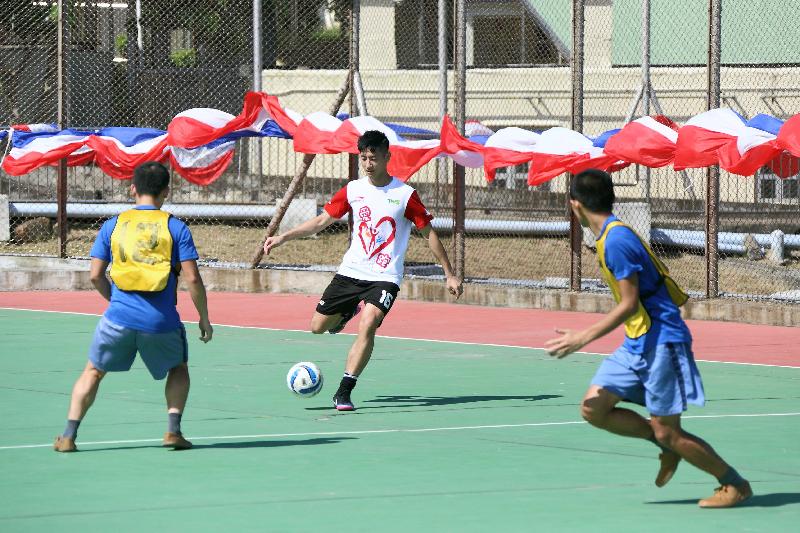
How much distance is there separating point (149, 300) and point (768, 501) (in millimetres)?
3527

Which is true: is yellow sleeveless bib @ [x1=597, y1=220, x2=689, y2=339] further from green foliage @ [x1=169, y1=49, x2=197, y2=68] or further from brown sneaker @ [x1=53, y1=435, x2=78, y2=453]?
green foliage @ [x1=169, y1=49, x2=197, y2=68]

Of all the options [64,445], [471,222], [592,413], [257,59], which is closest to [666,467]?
[592,413]

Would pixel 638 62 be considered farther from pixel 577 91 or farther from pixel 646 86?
pixel 577 91

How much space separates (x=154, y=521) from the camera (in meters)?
7.17

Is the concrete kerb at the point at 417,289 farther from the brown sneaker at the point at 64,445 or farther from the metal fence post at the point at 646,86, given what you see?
the brown sneaker at the point at 64,445

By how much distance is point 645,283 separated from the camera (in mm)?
7496

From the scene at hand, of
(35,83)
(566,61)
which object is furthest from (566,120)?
(35,83)

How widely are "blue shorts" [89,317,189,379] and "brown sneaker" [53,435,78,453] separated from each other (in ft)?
1.43

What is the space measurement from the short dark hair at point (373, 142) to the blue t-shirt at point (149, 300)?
2.30 metres

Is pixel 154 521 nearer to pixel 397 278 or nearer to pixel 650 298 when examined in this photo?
pixel 650 298

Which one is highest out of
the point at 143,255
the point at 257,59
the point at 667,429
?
the point at 257,59

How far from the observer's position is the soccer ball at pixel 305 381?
1098 centimetres

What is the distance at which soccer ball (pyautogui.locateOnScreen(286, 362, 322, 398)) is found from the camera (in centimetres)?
1098

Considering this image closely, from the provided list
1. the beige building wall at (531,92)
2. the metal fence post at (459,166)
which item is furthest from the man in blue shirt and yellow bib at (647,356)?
Result: the beige building wall at (531,92)
